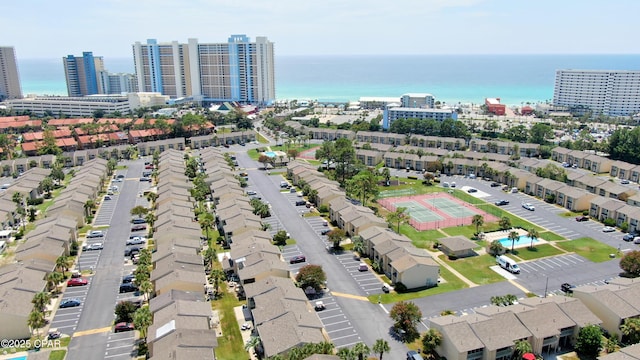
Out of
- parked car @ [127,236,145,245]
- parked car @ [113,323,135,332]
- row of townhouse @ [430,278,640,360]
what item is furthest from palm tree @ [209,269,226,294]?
row of townhouse @ [430,278,640,360]

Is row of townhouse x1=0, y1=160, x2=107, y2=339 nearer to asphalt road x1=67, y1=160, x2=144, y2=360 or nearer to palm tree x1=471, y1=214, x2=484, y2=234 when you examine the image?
asphalt road x1=67, y1=160, x2=144, y2=360

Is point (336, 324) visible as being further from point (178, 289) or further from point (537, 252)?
point (537, 252)

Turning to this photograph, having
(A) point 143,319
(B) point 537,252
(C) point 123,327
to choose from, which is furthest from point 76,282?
(B) point 537,252

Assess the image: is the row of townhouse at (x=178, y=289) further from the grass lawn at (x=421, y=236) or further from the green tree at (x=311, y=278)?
the grass lawn at (x=421, y=236)

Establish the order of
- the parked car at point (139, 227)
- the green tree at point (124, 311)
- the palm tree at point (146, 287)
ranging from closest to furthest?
the green tree at point (124, 311)
the palm tree at point (146, 287)
the parked car at point (139, 227)

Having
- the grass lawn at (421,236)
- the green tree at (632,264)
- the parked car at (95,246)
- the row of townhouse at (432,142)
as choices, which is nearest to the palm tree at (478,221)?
the grass lawn at (421,236)

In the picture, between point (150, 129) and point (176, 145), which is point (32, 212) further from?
point (150, 129)

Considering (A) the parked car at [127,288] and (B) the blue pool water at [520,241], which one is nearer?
(A) the parked car at [127,288]
